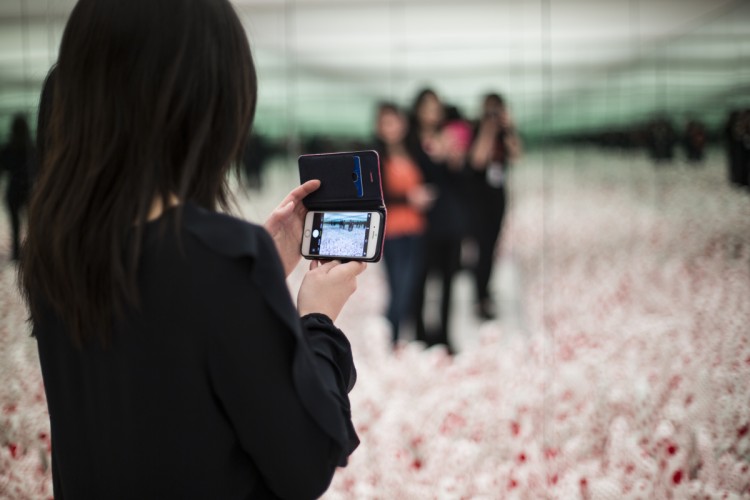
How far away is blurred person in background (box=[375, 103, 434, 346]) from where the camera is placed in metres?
3.60

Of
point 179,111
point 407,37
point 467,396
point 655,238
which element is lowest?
point 467,396

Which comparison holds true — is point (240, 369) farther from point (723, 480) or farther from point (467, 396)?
point (467, 396)

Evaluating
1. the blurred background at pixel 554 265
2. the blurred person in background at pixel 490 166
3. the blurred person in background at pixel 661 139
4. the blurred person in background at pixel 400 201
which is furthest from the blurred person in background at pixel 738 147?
the blurred person in background at pixel 490 166

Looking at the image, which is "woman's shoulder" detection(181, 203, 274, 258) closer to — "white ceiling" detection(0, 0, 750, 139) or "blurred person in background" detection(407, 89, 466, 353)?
"white ceiling" detection(0, 0, 750, 139)

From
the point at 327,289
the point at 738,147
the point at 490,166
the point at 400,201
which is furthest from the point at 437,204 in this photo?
the point at 327,289

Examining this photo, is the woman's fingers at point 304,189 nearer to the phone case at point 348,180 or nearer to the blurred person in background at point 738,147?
the phone case at point 348,180

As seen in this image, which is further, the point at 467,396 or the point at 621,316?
the point at 621,316

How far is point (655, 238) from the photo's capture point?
3.63 m

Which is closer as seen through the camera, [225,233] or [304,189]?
[225,233]

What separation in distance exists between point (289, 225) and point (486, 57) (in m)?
3.81

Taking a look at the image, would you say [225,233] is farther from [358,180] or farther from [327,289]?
[358,180]

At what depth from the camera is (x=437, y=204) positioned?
365cm

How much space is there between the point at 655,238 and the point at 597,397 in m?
1.63

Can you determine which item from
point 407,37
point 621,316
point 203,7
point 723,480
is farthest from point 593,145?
point 203,7
